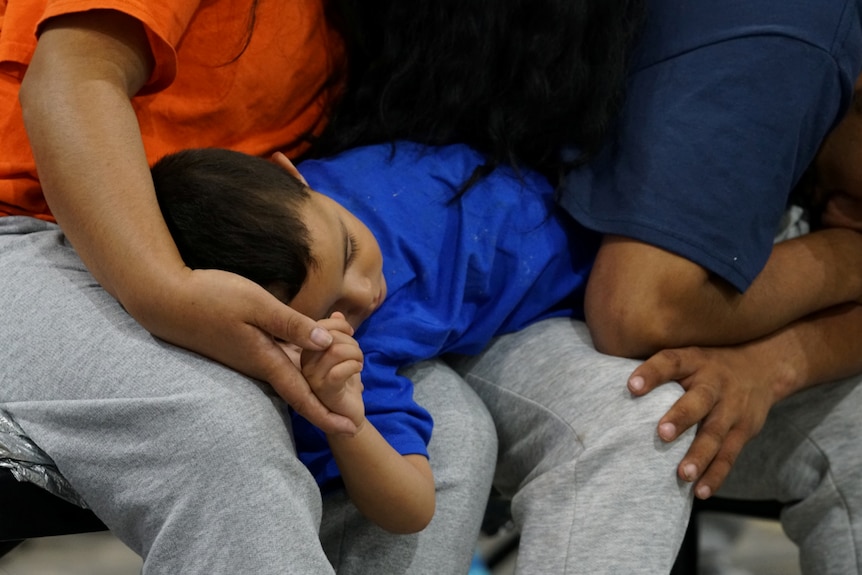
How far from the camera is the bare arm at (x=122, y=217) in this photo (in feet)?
2.40

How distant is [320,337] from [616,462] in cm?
32

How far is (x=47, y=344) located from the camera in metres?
0.76

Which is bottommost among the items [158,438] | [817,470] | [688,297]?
[817,470]

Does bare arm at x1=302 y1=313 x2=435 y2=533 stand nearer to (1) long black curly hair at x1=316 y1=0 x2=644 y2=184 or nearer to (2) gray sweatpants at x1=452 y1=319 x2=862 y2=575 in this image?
(2) gray sweatpants at x1=452 y1=319 x2=862 y2=575

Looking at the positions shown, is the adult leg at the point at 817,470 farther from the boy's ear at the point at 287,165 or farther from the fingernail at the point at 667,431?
the boy's ear at the point at 287,165

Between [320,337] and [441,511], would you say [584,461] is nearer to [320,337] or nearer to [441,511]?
[441,511]

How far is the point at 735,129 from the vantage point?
3.21ft

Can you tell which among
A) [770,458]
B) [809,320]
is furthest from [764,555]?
[809,320]

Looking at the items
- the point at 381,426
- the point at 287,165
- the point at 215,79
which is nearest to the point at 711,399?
the point at 381,426

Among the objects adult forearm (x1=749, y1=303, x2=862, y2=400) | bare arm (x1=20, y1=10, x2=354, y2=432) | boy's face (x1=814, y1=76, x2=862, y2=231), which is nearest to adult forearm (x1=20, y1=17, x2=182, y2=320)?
bare arm (x1=20, y1=10, x2=354, y2=432)

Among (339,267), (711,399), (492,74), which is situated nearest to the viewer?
(339,267)

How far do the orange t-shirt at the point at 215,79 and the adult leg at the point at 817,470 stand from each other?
2.06ft

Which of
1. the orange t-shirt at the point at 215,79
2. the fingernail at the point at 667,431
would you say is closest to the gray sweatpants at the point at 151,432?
the orange t-shirt at the point at 215,79

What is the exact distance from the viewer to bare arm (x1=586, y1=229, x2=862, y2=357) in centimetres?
96
